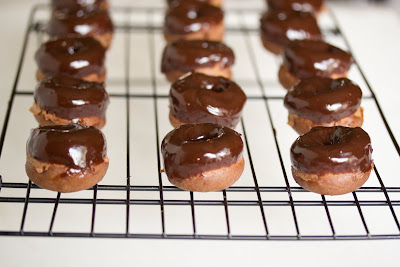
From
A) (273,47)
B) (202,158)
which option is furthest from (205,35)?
(202,158)

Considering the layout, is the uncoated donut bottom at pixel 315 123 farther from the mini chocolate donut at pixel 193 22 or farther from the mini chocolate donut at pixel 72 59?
the mini chocolate donut at pixel 72 59

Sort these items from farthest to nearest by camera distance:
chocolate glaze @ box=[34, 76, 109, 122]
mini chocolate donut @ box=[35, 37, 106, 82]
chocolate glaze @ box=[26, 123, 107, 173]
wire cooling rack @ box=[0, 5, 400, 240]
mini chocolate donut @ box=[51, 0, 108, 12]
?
mini chocolate donut @ box=[51, 0, 108, 12]
mini chocolate donut @ box=[35, 37, 106, 82]
chocolate glaze @ box=[34, 76, 109, 122]
wire cooling rack @ box=[0, 5, 400, 240]
chocolate glaze @ box=[26, 123, 107, 173]

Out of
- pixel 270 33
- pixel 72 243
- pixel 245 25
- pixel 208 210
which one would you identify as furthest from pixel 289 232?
pixel 245 25

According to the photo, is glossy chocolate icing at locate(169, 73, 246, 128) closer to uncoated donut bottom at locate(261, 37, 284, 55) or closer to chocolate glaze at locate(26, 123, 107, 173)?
chocolate glaze at locate(26, 123, 107, 173)

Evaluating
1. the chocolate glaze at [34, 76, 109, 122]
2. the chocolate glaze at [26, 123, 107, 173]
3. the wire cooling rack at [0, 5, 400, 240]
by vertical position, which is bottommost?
the wire cooling rack at [0, 5, 400, 240]

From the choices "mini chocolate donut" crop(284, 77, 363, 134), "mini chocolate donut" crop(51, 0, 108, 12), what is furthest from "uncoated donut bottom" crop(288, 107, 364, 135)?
"mini chocolate donut" crop(51, 0, 108, 12)

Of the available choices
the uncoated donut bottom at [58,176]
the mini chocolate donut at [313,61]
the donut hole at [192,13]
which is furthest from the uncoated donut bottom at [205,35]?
the uncoated donut bottom at [58,176]

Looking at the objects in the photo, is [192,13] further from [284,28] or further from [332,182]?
[332,182]
